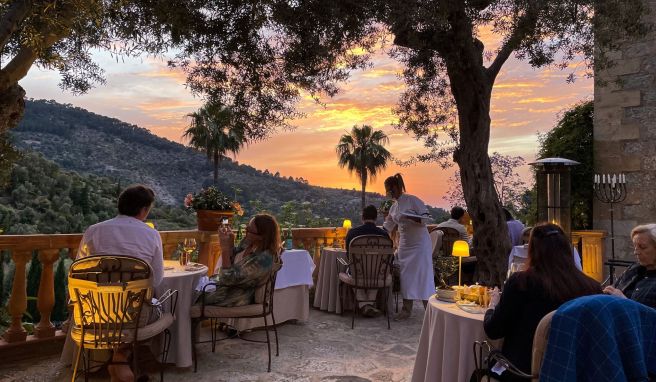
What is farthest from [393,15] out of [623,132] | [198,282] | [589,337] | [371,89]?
[623,132]

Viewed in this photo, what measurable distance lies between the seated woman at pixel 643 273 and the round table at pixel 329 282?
3.93 m

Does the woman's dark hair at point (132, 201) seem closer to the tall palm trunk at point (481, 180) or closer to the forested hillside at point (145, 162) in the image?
the tall palm trunk at point (481, 180)

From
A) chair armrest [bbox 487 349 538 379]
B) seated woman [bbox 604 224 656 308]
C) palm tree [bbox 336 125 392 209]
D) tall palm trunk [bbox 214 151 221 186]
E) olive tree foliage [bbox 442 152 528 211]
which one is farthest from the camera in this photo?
palm tree [bbox 336 125 392 209]

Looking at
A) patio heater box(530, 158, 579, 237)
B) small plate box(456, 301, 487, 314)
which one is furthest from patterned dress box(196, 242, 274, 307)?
patio heater box(530, 158, 579, 237)

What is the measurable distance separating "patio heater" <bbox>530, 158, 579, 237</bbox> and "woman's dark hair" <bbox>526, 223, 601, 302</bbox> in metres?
4.94

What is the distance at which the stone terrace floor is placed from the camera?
13.2 ft

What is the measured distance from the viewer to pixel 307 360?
451cm

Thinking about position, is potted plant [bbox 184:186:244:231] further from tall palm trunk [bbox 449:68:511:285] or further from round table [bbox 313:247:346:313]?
tall palm trunk [bbox 449:68:511:285]

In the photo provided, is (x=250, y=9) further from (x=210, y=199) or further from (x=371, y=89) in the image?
(x=371, y=89)

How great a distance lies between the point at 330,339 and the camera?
208 inches

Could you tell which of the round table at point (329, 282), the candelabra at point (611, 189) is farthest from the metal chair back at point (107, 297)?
the candelabra at point (611, 189)

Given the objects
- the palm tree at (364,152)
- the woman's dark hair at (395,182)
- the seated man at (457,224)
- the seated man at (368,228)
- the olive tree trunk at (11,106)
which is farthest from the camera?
the palm tree at (364,152)

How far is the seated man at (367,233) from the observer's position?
6.20 metres

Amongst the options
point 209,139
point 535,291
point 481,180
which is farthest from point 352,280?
point 209,139
